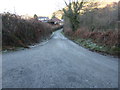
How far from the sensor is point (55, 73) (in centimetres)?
492

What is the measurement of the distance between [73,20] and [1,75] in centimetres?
2497

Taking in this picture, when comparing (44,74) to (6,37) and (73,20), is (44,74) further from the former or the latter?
(73,20)

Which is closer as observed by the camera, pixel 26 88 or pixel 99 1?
pixel 26 88

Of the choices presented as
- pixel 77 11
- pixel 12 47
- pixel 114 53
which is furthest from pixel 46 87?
→ pixel 77 11

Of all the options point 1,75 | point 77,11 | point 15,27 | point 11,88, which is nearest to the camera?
point 11,88

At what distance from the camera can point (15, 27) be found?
39.9 ft

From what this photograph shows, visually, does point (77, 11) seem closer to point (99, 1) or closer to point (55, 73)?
point (99, 1)

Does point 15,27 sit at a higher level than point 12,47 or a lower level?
higher

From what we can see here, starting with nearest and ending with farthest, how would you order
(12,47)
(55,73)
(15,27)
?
1. (55,73)
2. (12,47)
3. (15,27)

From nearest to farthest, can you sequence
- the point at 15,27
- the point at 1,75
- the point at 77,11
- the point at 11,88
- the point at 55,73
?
the point at 11,88 → the point at 1,75 → the point at 55,73 → the point at 15,27 → the point at 77,11

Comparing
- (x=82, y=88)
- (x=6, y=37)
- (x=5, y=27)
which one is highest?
(x=5, y=27)

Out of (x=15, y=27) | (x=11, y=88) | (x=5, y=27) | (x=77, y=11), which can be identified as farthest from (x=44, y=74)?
(x=77, y=11)

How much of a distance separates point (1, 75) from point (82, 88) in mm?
2930

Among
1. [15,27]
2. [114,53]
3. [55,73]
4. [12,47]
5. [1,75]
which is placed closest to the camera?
[1,75]
